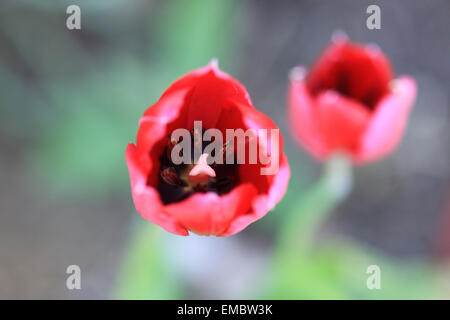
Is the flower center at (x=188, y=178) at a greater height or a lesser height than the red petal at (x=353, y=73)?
lesser

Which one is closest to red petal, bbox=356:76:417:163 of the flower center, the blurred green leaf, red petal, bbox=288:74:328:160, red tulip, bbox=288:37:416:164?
red tulip, bbox=288:37:416:164

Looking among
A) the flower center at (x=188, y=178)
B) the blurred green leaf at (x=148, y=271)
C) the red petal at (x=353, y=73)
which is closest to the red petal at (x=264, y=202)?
the flower center at (x=188, y=178)

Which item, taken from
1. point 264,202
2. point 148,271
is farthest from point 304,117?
point 148,271

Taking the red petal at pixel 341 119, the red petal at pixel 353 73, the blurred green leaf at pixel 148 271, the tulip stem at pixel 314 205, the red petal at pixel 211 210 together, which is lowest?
the red petal at pixel 211 210

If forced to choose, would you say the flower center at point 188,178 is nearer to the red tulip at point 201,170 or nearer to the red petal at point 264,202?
the red tulip at point 201,170

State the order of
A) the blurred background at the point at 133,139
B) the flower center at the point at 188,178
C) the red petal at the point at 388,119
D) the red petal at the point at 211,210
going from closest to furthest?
the red petal at the point at 211,210 < the flower center at the point at 188,178 < the red petal at the point at 388,119 < the blurred background at the point at 133,139

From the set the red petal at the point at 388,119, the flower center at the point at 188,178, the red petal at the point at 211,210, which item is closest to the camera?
the red petal at the point at 211,210

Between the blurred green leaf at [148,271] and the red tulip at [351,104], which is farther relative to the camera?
the blurred green leaf at [148,271]
